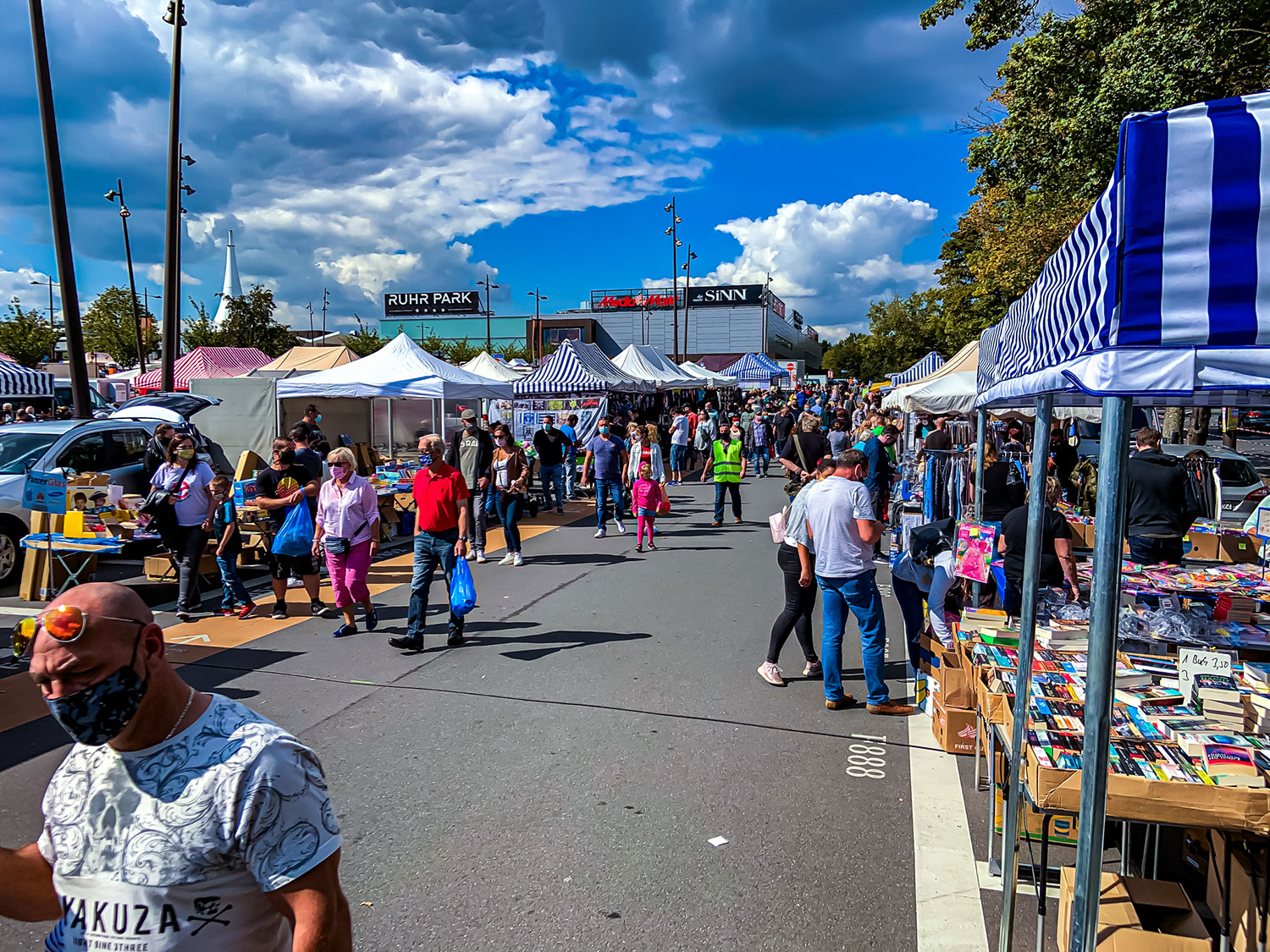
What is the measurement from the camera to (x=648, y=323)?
101 meters

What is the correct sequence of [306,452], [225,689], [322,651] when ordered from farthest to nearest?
[306,452]
[322,651]
[225,689]

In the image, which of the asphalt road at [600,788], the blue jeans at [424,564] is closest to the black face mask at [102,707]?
the asphalt road at [600,788]

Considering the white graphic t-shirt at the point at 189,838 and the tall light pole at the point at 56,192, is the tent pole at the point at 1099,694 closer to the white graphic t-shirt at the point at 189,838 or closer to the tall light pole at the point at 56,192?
the white graphic t-shirt at the point at 189,838

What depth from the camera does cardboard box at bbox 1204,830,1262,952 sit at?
2.83 metres

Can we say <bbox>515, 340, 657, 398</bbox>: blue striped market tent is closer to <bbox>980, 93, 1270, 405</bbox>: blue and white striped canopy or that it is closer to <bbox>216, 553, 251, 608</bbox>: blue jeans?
<bbox>216, 553, 251, 608</bbox>: blue jeans

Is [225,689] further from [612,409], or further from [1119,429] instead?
[612,409]

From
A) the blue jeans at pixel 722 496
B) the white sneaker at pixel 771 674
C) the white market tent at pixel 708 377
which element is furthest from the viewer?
the white market tent at pixel 708 377

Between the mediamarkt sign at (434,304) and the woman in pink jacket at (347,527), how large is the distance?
10928cm

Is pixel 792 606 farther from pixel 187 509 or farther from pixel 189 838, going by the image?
pixel 187 509

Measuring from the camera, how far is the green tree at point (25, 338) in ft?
156

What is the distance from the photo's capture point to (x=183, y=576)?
863 centimetres

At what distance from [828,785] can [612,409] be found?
2313cm

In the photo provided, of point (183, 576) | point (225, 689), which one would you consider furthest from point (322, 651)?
point (183, 576)

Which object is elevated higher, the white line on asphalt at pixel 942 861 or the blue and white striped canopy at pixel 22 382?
the blue and white striped canopy at pixel 22 382
